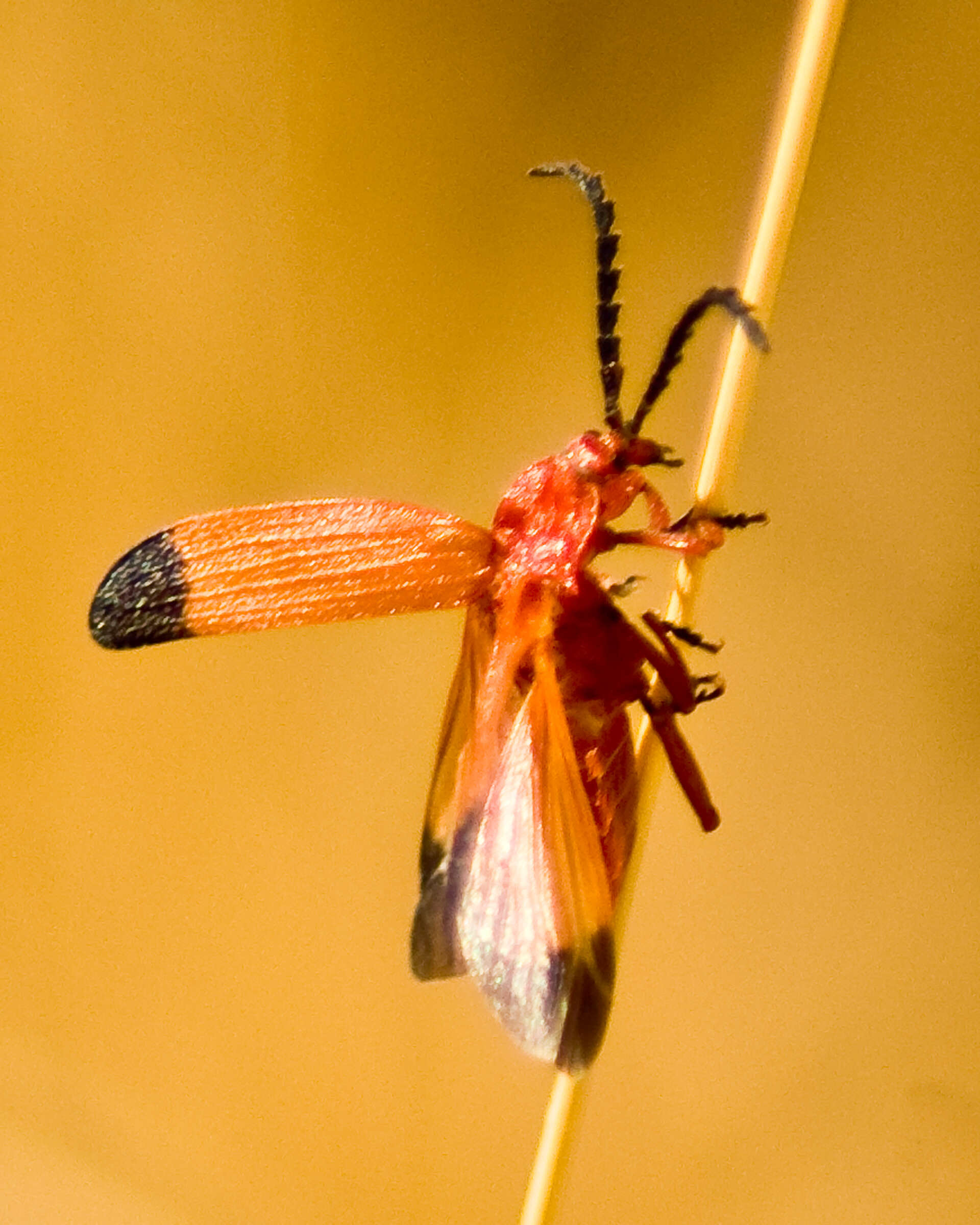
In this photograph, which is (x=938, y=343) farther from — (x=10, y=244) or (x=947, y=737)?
(x=10, y=244)

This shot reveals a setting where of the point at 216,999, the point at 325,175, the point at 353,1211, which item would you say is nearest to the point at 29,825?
the point at 216,999

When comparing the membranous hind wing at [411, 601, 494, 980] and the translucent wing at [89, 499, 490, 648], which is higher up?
the translucent wing at [89, 499, 490, 648]

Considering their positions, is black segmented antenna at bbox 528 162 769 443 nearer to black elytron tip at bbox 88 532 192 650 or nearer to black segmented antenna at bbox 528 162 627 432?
black segmented antenna at bbox 528 162 627 432

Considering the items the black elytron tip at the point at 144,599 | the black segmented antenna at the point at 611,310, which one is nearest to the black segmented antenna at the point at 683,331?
the black segmented antenna at the point at 611,310

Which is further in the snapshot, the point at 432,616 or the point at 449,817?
the point at 432,616

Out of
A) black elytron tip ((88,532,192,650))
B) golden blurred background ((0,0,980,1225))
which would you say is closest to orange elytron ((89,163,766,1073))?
black elytron tip ((88,532,192,650))

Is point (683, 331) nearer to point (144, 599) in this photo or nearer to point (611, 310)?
point (611, 310)

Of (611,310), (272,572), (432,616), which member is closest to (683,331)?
(611,310)
